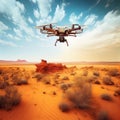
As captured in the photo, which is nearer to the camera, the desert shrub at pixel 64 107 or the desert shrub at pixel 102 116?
the desert shrub at pixel 102 116

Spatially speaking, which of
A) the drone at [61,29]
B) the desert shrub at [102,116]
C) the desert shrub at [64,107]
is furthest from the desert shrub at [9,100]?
the desert shrub at [102,116]

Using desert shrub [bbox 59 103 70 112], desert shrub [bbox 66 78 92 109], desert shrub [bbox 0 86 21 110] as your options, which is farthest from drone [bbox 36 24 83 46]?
desert shrub [bbox 0 86 21 110]

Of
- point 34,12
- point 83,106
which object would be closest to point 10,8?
point 34,12

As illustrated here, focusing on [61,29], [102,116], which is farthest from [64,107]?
A: [61,29]

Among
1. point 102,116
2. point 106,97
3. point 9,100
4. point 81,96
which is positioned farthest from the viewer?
point 106,97

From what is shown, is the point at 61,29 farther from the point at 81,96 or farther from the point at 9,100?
the point at 9,100

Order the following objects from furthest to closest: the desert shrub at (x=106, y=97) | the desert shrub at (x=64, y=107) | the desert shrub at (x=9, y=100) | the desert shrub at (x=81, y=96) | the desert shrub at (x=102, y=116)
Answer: the desert shrub at (x=106, y=97) → the desert shrub at (x=81, y=96) → the desert shrub at (x=64, y=107) → the desert shrub at (x=9, y=100) → the desert shrub at (x=102, y=116)

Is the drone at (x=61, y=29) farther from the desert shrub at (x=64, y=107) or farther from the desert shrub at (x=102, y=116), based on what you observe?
the desert shrub at (x=102, y=116)

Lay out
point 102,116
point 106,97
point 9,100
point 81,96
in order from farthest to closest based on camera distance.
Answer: point 106,97 → point 81,96 → point 9,100 → point 102,116

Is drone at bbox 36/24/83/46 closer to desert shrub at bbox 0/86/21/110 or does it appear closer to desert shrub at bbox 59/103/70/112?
desert shrub at bbox 59/103/70/112

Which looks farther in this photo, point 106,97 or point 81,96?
point 106,97

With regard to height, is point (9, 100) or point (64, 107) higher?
point (9, 100)
